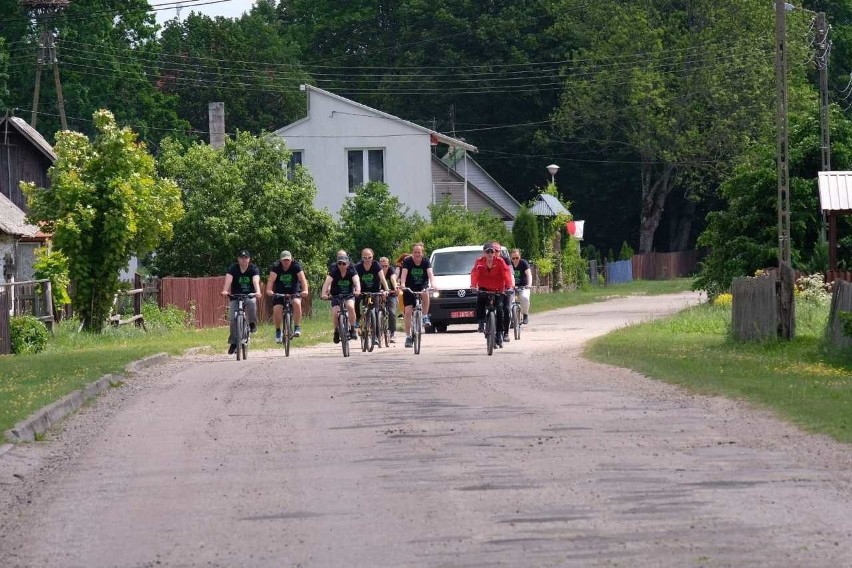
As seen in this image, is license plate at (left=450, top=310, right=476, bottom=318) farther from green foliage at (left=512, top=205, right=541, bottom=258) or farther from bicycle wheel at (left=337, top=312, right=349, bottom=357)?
green foliage at (left=512, top=205, right=541, bottom=258)

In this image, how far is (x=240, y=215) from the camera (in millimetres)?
45875

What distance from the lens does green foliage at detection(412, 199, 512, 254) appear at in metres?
53.5

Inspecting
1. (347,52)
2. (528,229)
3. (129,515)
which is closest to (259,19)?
(347,52)

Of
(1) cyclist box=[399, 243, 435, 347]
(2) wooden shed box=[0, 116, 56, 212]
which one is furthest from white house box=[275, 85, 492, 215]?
(1) cyclist box=[399, 243, 435, 347]

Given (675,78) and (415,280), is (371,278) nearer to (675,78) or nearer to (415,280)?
(415,280)

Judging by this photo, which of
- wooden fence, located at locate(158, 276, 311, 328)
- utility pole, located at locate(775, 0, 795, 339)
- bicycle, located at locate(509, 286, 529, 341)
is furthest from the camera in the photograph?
wooden fence, located at locate(158, 276, 311, 328)

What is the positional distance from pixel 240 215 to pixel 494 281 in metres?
20.7

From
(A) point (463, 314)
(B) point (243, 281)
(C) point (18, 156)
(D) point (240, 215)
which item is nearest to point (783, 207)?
(B) point (243, 281)

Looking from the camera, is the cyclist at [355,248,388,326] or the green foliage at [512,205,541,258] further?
the green foliage at [512,205,541,258]

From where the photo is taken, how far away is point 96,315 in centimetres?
3506

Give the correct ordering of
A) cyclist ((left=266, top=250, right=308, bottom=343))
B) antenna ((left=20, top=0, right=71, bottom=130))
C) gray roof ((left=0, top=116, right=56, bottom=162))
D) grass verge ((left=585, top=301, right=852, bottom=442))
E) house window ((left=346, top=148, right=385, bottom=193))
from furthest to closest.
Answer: house window ((left=346, top=148, right=385, bottom=193)), antenna ((left=20, top=0, right=71, bottom=130)), gray roof ((left=0, top=116, right=56, bottom=162)), cyclist ((left=266, top=250, right=308, bottom=343)), grass verge ((left=585, top=301, right=852, bottom=442))

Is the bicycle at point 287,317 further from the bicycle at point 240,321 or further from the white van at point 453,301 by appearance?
the white van at point 453,301

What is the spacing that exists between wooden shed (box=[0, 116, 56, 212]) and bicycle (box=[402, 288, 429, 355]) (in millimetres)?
25020

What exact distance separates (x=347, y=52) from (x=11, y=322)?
196ft
